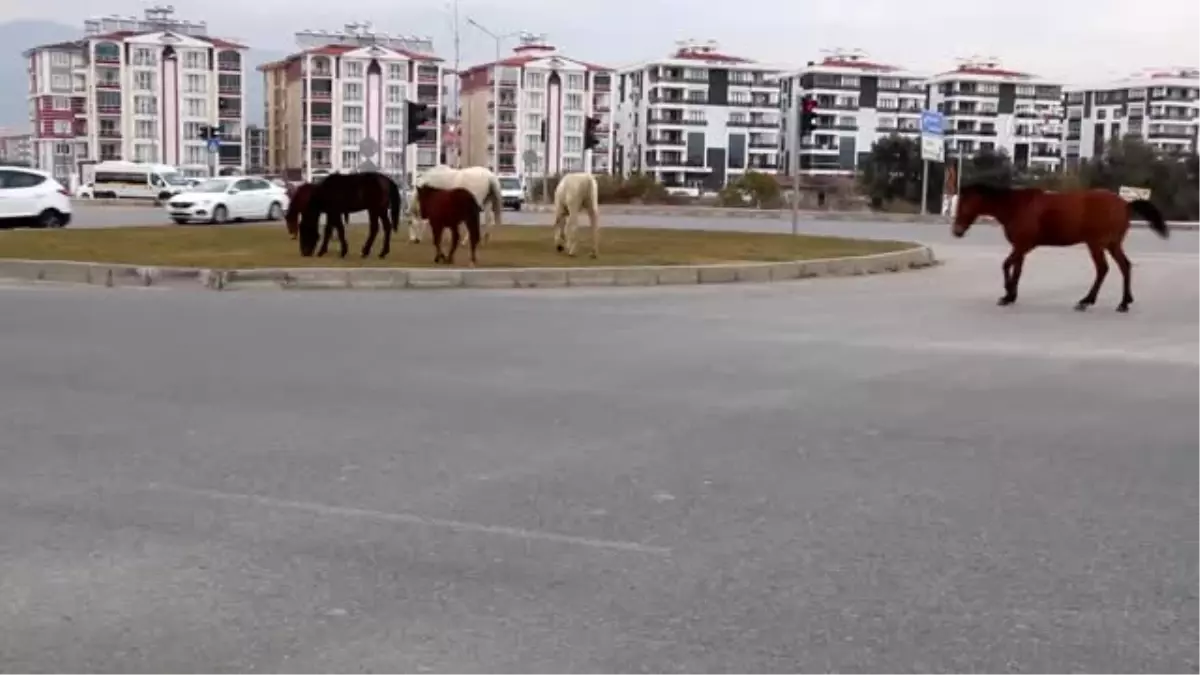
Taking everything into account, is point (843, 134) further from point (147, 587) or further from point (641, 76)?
point (147, 587)

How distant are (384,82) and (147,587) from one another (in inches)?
4548

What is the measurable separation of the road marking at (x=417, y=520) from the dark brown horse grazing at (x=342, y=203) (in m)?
14.6

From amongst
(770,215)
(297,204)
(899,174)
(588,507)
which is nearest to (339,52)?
(899,174)

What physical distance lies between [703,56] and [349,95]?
1390 inches

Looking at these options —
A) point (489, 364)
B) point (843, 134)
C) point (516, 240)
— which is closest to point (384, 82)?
point (843, 134)

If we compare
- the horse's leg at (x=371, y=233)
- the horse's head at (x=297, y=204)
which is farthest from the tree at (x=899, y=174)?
the horse's leg at (x=371, y=233)

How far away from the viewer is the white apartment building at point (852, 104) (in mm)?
127562

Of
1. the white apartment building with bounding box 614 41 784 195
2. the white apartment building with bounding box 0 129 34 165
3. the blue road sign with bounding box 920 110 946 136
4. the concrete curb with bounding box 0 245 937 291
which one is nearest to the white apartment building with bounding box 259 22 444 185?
the white apartment building with bounding box 614 41 784 195

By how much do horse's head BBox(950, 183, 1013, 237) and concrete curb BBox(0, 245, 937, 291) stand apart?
12.4 feet

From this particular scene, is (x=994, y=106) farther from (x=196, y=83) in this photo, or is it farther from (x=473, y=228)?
(x=473, y=228)

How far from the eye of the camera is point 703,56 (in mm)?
127688

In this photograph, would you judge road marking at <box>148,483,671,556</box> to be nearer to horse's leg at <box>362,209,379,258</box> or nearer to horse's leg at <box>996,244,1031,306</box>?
horse's leg at <box>996,244,1031,306</box>

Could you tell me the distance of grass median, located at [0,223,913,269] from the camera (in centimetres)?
1975

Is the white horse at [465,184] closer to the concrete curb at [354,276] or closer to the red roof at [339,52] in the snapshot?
the concrete curb at [354,276]
